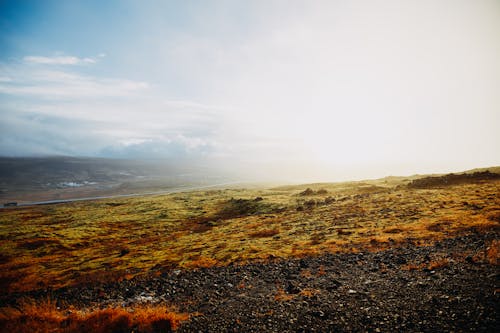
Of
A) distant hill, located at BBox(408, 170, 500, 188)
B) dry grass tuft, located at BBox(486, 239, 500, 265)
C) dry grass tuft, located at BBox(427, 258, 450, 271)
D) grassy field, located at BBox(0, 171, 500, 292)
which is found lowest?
grassy field, located at BBox(0, 171, 500, 292)

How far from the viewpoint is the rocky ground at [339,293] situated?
35.3ft

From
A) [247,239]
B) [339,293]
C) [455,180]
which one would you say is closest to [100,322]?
[339,293]

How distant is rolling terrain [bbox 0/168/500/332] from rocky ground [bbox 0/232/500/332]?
0.08m

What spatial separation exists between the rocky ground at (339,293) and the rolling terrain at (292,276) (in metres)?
0.08

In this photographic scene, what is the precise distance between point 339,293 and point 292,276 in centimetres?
498

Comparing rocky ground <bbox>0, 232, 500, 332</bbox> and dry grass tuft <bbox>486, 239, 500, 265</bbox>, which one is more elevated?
dry grass tuft <bbox>486, 239, 500, 265</bbox>

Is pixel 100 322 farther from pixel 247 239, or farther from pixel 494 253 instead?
pixel 494 253

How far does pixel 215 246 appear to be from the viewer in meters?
32.8

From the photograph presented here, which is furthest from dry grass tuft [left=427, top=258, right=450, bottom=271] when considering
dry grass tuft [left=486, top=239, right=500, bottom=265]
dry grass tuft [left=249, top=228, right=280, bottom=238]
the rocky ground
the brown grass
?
dry grass tuft [left=249, top=228, right=280, bottom=238]

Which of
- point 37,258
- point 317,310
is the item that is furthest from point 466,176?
point 37,258

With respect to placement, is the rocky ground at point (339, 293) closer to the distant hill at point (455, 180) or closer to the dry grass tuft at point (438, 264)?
the dry grass tuft at point (438, 264)

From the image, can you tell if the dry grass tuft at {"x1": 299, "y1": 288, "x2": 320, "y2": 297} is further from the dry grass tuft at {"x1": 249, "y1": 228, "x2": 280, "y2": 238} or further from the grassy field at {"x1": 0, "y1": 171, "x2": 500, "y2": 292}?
the dry grass tuft at {"x1": 249, "y1": 228, "x2": 280, "y2": 238}

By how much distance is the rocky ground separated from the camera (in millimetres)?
10773

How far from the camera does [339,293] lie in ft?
48.1
